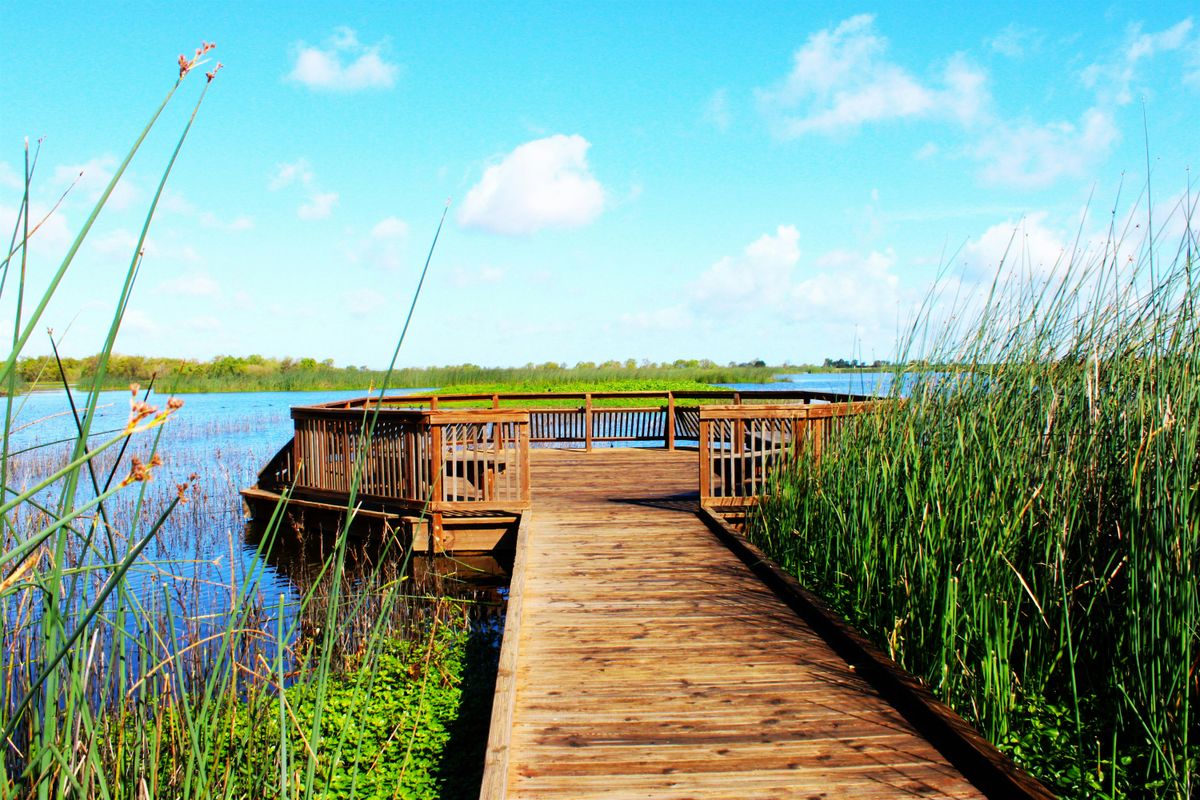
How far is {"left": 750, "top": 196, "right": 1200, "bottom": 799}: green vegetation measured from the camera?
2645 millimetres

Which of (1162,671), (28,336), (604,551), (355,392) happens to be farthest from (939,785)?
(355,392)

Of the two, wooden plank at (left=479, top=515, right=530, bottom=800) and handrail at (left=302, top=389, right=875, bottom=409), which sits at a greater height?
handrail at (left=302, top=389, right=875, bottom=409)

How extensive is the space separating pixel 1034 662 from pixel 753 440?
3.79 metres

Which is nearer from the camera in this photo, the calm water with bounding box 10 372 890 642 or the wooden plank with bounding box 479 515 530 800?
the wooden plank with bounding box 479 515 530 800

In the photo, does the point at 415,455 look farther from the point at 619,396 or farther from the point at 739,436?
the point at 619,396

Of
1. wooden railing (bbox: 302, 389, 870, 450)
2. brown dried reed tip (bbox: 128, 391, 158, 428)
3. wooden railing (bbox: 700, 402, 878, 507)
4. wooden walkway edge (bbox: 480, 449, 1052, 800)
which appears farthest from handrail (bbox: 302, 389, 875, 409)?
brown dried reed tip (bbox: 128, 391, 158, 428)

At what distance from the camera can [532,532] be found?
273 inches

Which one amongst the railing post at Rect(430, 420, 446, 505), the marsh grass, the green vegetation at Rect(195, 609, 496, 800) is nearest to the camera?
the marsh grass

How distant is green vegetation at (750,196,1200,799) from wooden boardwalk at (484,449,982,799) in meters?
0.43

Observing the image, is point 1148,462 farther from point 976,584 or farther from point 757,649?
point 757,649

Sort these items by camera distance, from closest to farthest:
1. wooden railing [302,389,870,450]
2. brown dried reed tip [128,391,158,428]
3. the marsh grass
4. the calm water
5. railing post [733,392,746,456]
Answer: brown dried reed tip [128,391,158,428], the marsh grass, the calm water, railing post [733,392,746,456], wooden railing [302,389,870,450]

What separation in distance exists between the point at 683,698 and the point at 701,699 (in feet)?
0.24

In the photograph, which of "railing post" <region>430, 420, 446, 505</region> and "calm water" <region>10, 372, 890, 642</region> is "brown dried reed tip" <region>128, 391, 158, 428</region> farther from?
"railing post" <region>430, 420, 446, 505</region>

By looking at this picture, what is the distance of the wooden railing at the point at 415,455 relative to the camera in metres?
7.80
